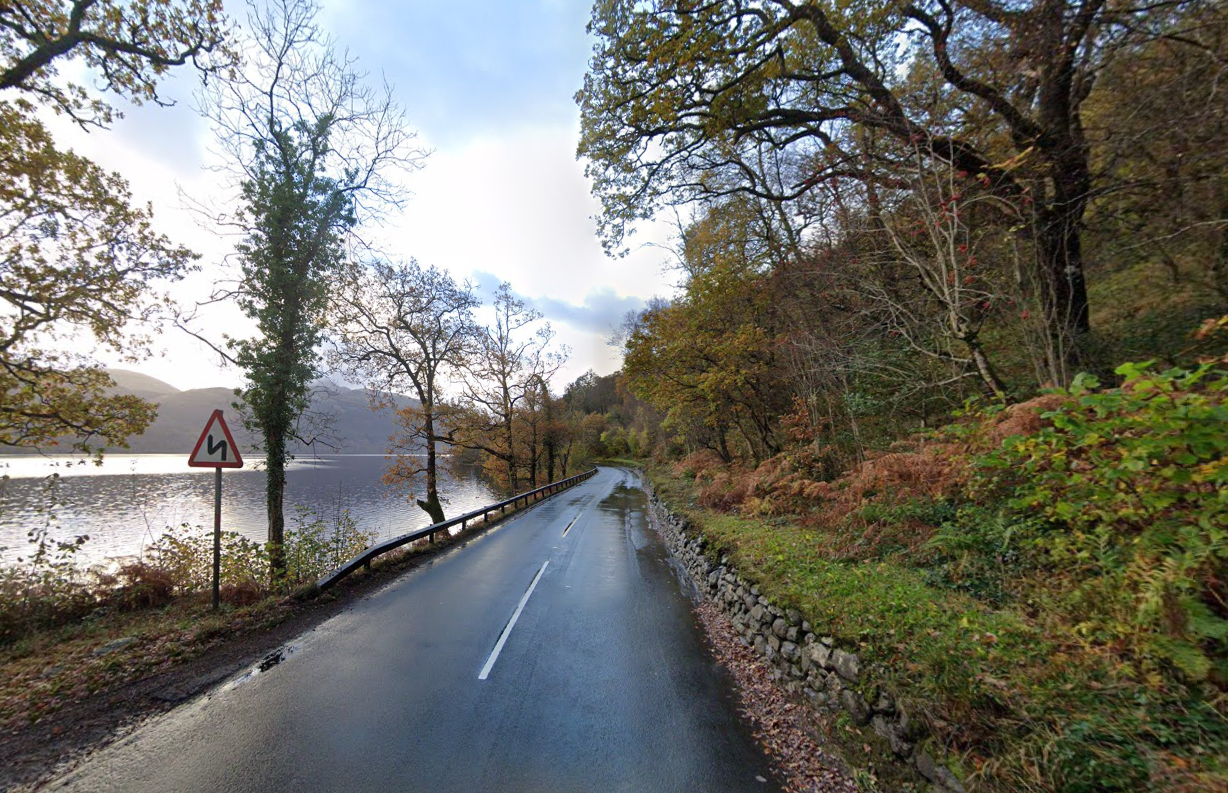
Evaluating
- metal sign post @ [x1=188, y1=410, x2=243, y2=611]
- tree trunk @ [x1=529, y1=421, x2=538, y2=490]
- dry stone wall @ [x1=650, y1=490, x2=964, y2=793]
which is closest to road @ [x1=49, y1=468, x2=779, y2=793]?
dry stone wall @ [x1=650, y1=490, x2=964, y2=793]

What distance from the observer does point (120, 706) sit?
151 inches

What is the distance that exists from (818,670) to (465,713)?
337cm

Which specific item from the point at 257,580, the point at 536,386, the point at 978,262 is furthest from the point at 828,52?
the point at 536,386

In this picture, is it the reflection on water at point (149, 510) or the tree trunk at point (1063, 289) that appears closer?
the tree trunk at point (1063, 289)

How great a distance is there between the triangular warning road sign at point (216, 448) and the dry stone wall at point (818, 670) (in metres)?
7.10

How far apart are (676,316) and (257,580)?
12.5 meters

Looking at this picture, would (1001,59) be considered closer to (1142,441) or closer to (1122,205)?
(1122,205)

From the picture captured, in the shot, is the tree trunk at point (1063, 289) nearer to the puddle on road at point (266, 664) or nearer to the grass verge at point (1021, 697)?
the grass verge at point (1021, 697)

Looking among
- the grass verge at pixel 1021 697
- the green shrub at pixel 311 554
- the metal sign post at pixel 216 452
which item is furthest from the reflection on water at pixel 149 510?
the grass verge at pixel 1021 697

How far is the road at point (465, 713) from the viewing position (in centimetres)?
314

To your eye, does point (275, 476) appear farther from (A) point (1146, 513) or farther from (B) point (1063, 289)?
(B) point (1063, 289)

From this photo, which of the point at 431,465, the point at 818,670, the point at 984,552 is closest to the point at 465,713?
the point at 818,670

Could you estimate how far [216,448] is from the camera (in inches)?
228

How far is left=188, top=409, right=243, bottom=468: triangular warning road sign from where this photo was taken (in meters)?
5.69
